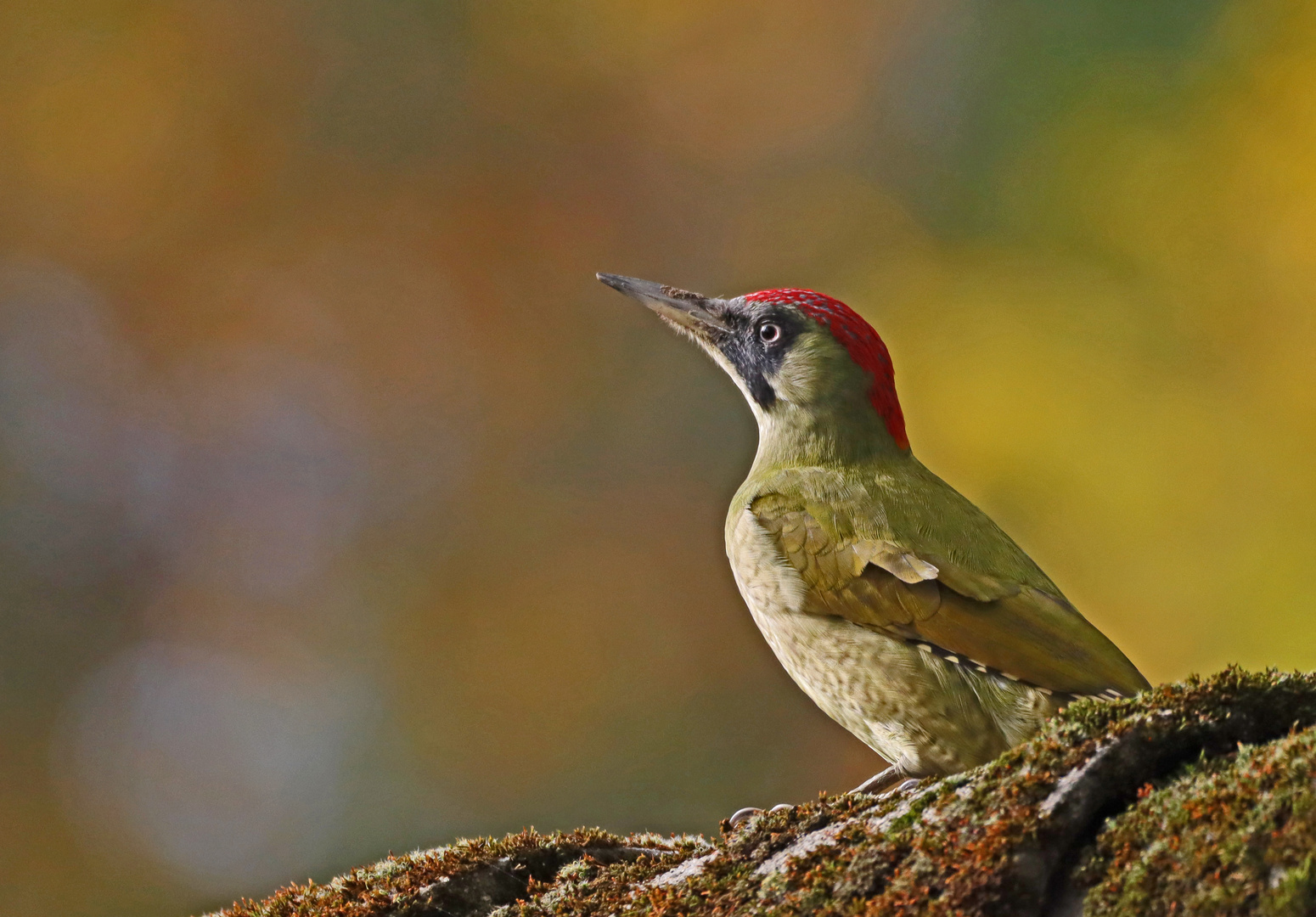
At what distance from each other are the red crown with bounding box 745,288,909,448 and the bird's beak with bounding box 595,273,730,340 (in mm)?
357

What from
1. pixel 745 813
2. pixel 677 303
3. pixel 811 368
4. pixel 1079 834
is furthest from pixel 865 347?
pixel 1079 834

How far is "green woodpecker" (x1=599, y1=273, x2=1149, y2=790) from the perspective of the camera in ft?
9.33

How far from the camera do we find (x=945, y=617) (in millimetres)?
2936

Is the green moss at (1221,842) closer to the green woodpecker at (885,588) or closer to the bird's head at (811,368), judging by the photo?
the green woodpecker at (885,588)

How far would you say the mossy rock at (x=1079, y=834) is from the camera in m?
1.63

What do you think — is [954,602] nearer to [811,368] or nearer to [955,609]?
[955,609]

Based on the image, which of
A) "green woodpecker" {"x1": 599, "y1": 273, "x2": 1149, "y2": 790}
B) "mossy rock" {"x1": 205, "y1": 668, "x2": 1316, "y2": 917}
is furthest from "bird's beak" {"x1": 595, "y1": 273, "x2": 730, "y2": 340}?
"mossy rock" {"x1": 205, "y1": 668, "x2": 1316, "y2": 917}

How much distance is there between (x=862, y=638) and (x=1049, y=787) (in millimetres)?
1119

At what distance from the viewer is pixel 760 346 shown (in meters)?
4.03

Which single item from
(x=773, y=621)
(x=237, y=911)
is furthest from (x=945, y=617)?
(x=237, y=911)

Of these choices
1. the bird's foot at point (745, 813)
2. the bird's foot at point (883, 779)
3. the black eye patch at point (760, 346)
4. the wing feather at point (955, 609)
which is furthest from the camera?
the black eye patch at point (760, 346)

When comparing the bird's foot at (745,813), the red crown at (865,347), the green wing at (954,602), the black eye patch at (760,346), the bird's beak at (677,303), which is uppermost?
the bird's beak at (677,303)

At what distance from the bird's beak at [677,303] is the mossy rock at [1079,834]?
2.12 m

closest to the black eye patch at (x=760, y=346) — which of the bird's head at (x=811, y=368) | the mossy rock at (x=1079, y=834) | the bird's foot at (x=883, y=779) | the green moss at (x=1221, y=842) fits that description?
the bird's head at (x=811, y=368)
